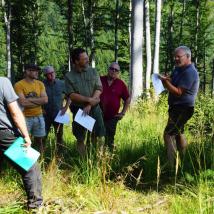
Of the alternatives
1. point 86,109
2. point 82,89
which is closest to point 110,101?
point 82,89

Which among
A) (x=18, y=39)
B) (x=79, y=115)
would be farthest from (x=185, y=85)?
(x=18, y=39)

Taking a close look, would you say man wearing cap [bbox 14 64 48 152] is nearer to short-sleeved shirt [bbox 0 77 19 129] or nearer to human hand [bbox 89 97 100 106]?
human hand [bbox 89 97 100 106]

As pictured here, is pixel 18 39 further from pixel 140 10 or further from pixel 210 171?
pixel 210 171

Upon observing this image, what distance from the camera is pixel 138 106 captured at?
1249cm

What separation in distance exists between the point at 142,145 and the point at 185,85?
5.40 ft

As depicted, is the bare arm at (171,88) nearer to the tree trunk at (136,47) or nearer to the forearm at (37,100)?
the forearm at (37,100)

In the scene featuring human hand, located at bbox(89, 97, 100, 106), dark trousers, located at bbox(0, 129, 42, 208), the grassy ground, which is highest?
human hand, located at bbox(89, 97, 100, 106)

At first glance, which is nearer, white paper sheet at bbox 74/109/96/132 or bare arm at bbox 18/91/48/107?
white paper sheet at bbox 74/109/96/132

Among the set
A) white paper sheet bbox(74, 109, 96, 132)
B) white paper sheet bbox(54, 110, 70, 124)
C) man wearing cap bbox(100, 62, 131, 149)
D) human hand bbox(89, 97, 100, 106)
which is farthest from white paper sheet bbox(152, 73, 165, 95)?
white paper sheet bbox(54, 110, 70, 124)

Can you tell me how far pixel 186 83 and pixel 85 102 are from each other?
146cm

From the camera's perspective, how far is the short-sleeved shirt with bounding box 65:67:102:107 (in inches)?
252

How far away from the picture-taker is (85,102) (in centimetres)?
632

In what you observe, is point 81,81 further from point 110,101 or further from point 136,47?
point 136,47

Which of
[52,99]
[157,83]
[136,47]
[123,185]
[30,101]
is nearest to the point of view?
[123,185]
